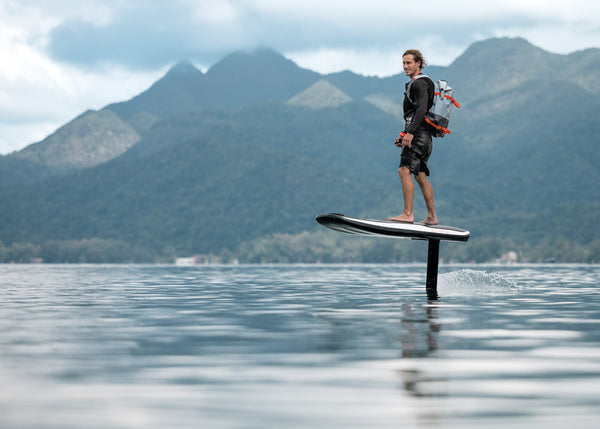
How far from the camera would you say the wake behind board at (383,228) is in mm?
21234

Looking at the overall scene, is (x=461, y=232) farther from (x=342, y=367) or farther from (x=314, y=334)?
(x=342, y=367)

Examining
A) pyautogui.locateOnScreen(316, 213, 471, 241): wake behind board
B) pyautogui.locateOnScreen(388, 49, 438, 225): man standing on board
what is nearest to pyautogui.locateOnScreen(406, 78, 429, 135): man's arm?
pyautogui.locateOnScreen(388, 49, 438, 225): man standing on board

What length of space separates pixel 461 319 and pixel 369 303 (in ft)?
17.3

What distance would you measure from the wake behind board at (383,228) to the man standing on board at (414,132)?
27 centimetres

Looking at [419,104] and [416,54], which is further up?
[416,54]

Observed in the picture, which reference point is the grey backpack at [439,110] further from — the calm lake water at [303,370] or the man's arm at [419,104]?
the calm lake water at [303,370]

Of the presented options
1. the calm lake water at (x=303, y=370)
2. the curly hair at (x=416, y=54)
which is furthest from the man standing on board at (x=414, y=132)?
the calm lake water at (x=303, y=370)

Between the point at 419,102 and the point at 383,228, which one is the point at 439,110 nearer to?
the point at 419,102

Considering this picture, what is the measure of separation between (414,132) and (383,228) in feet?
Result: 7.15

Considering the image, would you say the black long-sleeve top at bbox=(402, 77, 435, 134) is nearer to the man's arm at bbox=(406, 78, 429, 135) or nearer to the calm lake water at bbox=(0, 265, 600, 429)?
the man's arm at bbox=(406, 78, 429, 135)

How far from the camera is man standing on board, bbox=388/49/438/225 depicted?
2155cm

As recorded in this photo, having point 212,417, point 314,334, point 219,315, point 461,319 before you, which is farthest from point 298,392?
point 219,315

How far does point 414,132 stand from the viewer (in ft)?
71.1

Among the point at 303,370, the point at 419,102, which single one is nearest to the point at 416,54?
the point at 419,102
